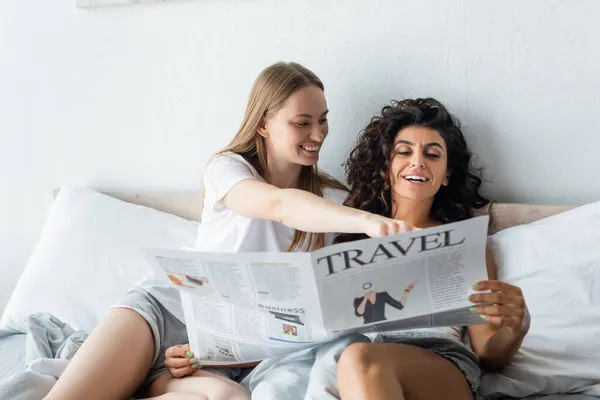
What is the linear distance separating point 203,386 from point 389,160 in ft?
2.16

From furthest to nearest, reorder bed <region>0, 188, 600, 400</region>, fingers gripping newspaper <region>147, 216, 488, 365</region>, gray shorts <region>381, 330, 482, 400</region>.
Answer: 1. bed <region>0, 188, 600, 400</region>
2. gray shorts <region>381, 330, 482, 400</region>
3. fingers gripping newspaper <region>147, 216, 488, 365</region>

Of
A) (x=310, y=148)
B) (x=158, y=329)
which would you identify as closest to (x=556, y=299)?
(x=310, y=148)

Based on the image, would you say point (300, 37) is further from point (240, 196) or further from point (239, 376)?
point (239, 376)

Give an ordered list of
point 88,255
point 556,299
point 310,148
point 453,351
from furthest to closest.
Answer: point 88,255 → point 310,148 → point 556,299 → point 453,351

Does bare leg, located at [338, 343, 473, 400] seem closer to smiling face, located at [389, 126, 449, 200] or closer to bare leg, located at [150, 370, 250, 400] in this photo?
bare leg, located at [150, 370, 250, 400]

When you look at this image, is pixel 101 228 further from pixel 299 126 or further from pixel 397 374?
pixel 397 374

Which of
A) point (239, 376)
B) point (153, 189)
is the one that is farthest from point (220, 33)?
point (239, 376)

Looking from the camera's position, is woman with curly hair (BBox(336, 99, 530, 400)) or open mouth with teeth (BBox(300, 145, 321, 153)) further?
open mouth with teeth (BBox(300, 145, 321, 153))

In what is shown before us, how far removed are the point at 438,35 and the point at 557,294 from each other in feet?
2.14

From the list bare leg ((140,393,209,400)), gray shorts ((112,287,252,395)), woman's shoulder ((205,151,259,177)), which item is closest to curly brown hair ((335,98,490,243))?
woman's shoulder ((205,151,259,177))

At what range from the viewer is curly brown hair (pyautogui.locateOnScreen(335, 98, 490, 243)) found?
1.70m

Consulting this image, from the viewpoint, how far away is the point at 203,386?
1.41 m

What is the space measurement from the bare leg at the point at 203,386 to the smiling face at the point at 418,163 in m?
0.56

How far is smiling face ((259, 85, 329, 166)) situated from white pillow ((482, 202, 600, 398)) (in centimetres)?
46
